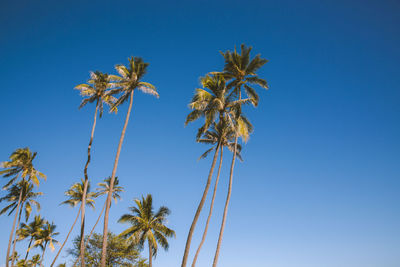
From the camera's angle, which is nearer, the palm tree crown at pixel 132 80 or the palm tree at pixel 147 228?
the palm tree crown at pixel 132 80

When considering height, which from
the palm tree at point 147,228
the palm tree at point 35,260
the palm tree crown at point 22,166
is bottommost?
the palm tree at point 35,260

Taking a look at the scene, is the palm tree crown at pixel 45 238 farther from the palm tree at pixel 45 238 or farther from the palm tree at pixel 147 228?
the palm tree at pixel 147 228

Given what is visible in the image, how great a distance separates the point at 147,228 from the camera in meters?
26.7

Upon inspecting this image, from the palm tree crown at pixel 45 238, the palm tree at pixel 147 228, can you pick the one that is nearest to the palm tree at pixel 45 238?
the palm tree crown at pixel 45 238

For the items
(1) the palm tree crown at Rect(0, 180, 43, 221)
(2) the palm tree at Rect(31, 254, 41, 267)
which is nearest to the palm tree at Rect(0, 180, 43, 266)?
(1) the palm tree crown at Rect(0, 180, 43, 221)

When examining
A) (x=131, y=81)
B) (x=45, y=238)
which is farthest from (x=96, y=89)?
(x=45, y=238)

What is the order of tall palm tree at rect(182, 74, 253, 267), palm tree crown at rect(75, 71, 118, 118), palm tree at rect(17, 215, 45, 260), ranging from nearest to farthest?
tall palm tree at rect(182, 74, 253, 267) → palm tree crown at rect(75, 71, 118, 118) → palm tree at rect(17, 215, 45, 260)

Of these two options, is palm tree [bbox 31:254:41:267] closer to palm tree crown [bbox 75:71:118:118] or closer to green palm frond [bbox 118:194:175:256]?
green palm frond [bbox 118:194:175:256]

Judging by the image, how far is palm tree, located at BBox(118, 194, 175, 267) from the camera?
2627 cm

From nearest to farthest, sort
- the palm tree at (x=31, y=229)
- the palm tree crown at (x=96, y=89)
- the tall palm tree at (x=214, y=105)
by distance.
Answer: the tall palm tree at (x=214, y=105) → the palm tree crown at (x=96, y=89) → the palm tree at (x=31, y=229)

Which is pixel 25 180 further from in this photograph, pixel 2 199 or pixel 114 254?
pixel 114 254

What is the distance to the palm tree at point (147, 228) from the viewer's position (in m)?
26.3

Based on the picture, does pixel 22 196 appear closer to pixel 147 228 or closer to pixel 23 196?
pixel 23 196

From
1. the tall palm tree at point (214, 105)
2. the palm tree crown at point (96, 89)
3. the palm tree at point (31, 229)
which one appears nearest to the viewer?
the tall palm tree at point (214, 105)
